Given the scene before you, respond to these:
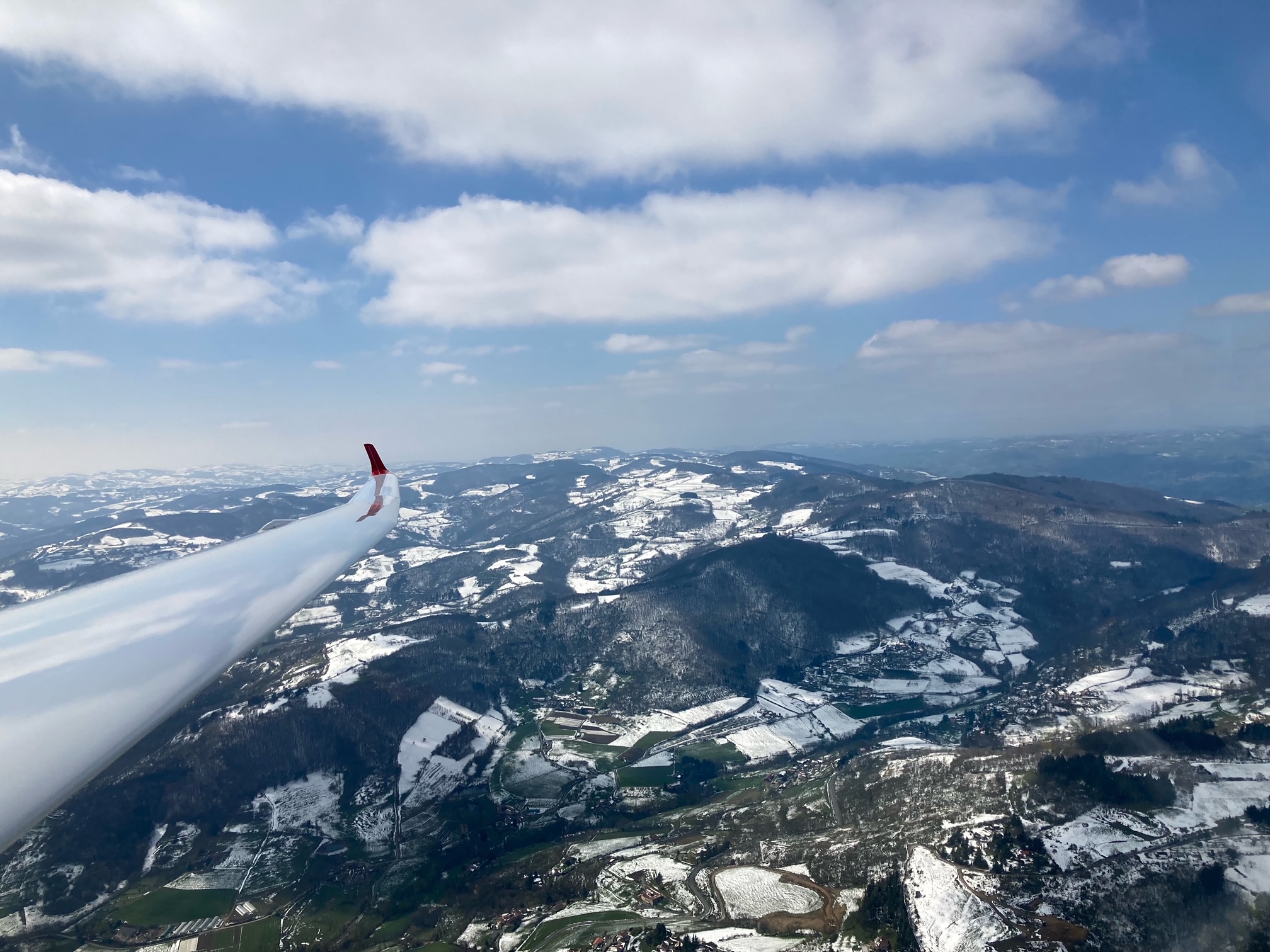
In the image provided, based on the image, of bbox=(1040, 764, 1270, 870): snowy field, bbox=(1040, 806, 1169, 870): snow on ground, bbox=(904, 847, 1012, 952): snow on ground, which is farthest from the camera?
bbox=(1040, 764, 1270, 870): snowy field

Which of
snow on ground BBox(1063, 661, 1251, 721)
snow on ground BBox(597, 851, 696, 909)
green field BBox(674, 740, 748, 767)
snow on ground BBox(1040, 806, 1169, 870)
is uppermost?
snow on ground BBox(1040, 806, 1169, 870)

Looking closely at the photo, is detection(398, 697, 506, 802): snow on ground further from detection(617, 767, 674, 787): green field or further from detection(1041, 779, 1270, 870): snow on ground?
detection(1041, 779, 1270, 870): snow on ground

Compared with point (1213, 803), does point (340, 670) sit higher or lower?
higher

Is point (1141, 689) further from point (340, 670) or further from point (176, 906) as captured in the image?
point (340, 670)

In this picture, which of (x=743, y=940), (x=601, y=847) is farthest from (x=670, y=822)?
(x=743, y=940)

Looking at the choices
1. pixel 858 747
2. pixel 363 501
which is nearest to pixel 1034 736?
pixel 858 747

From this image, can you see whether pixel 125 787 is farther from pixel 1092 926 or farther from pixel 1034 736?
pixel 1034 736

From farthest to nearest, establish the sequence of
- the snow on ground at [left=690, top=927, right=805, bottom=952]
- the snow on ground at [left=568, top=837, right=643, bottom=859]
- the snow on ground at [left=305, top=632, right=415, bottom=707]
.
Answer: the snow on ground at [left=305, top=632, right=415, bottom=707]
the snow on ground at [left=568, top=837, right=643, bottom=859]
the snow on ground at [left=690, top=927, right=805, bottom=952]

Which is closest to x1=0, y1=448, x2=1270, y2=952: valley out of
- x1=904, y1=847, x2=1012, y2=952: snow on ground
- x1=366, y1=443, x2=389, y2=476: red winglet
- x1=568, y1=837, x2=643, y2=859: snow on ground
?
x1=904, y1=847, x2=1012, y2=952: snow on ground
